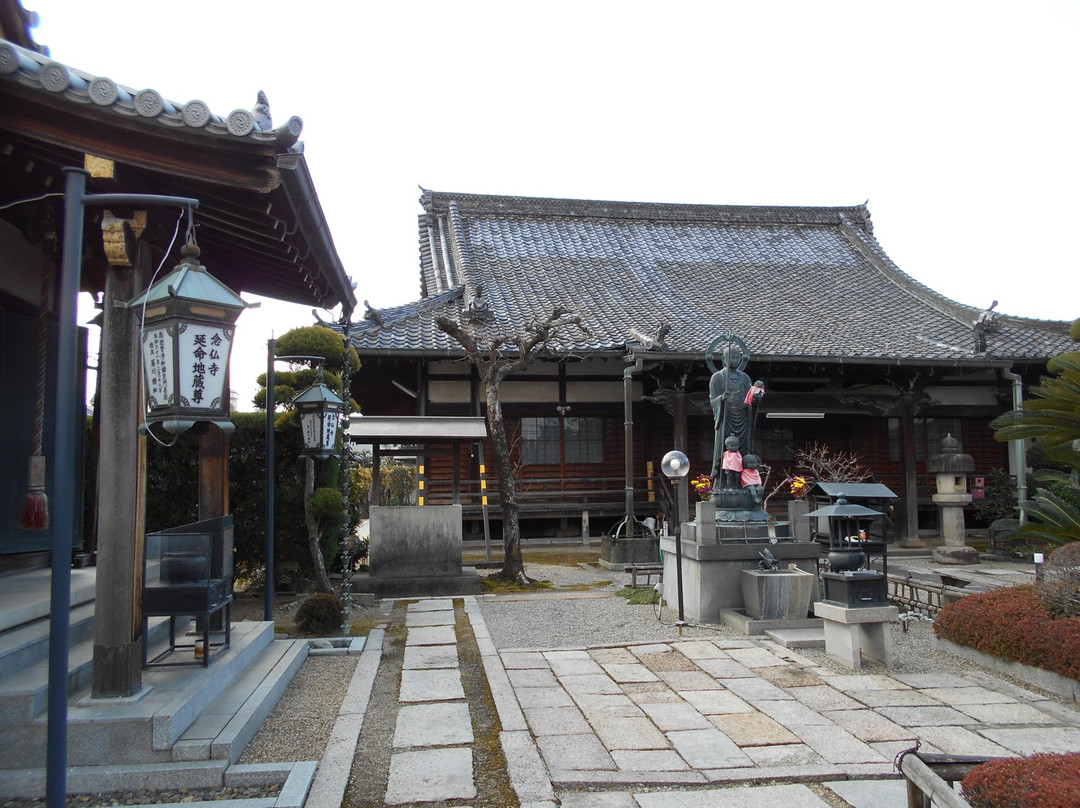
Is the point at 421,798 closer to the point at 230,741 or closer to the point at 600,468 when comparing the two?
the point at 230,741

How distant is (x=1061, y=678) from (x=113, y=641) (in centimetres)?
668

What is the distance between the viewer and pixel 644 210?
21.9 metres

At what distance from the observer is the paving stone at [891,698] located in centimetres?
551

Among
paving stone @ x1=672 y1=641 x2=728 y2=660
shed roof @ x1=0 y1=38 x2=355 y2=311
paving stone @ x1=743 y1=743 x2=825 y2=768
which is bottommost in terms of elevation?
paving stone @ x1=672 y1=641 x2=728 y2=660

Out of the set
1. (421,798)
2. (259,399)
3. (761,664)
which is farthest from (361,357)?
(421,798)

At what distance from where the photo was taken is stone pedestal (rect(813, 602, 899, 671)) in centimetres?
639

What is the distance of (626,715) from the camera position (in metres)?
5.32

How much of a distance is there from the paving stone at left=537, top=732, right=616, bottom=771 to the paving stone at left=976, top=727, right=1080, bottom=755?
8.26 ft

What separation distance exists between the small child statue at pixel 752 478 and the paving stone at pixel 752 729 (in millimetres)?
3948

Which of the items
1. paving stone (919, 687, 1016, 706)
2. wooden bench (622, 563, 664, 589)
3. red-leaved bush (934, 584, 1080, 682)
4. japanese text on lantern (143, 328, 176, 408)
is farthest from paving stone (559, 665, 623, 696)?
wooden bench (622, 563, 664, 589)

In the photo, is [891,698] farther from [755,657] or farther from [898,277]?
[898,277]

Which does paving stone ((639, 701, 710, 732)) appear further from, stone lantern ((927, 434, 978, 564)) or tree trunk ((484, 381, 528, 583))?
stone lantern ((927, 434, 978, 564))

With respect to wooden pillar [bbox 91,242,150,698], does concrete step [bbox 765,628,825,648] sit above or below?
below

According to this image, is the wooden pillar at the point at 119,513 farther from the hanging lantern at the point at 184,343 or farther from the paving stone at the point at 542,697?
the paving stone at the point at 542,697
